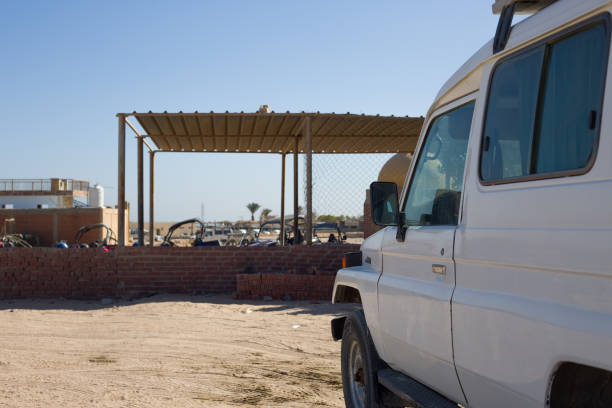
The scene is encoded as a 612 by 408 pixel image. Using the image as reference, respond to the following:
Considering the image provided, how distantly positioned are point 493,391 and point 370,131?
11453 millimetres

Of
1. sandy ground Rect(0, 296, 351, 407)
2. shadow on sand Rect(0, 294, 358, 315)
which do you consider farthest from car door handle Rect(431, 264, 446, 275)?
shadow on sand Rect(0, 294, 358, 315)

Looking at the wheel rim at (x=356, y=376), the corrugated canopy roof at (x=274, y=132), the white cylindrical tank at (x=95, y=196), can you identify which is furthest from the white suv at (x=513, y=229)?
the white cylindrical tank at (x=95, y=196)

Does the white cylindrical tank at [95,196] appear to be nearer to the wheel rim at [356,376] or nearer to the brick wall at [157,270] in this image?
the brick wall at [157,270]

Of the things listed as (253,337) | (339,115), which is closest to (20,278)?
(253,337)

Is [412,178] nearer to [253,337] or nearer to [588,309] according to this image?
[588,309]

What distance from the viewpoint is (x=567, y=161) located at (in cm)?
218

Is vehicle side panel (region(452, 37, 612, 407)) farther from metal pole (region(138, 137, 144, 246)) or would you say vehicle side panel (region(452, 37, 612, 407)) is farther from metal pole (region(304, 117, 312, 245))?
metal pole (region(138, 137, 144, 246))

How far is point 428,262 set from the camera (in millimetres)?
3066

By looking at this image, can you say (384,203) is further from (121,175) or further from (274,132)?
(274,132)

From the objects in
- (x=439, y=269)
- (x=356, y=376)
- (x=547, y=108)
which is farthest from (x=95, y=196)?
(x=547, y=108)

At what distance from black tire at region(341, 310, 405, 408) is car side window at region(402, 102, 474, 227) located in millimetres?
1003

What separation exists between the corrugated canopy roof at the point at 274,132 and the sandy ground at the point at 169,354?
375 centimetres

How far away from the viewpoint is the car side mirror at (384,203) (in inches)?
138

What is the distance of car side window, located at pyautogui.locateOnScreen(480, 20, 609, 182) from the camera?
6.87 ft
